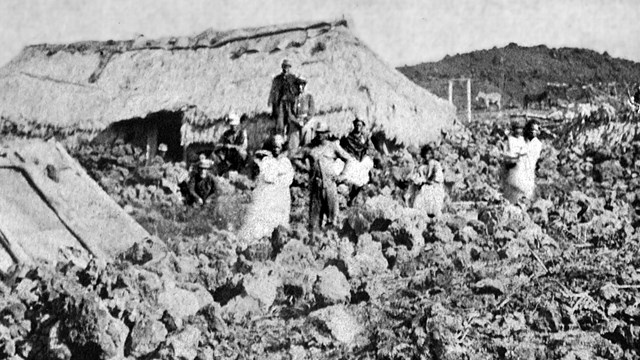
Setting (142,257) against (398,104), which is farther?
(398,104)

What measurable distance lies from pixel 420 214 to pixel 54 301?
2562 mm

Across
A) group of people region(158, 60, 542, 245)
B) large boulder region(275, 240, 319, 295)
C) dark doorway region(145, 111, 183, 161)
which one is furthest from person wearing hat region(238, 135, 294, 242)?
dark doorway region(145, 111, 183, 161)

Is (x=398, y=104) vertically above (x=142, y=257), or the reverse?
(x=398, y=104)

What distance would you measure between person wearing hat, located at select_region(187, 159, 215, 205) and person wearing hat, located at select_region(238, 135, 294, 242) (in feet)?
5.65

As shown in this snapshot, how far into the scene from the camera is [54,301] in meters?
4.38

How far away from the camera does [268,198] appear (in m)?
6.45

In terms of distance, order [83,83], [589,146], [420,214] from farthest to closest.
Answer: [83,83] → [589,146] → [420,214]

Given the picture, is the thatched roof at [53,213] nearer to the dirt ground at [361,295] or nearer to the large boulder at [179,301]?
the dirt ground at [361,295]

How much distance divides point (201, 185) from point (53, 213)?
231 cm

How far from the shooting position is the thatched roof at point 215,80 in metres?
10.4

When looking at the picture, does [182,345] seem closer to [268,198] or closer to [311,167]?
[268,198]

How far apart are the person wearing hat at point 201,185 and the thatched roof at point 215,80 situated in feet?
6.96

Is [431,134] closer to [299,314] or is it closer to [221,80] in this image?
[221,80]

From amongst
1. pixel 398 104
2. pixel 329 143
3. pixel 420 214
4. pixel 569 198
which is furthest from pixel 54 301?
pixel 398 104
